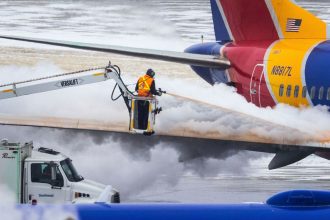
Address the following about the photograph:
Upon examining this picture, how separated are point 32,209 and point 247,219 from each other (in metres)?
2.54

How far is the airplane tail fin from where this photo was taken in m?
28.3

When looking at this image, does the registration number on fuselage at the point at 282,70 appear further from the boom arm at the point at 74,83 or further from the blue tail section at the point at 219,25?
the boom arm at the point at 74,83

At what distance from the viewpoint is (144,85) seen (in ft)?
83.1

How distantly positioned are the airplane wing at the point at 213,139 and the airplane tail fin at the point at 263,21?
474 cm

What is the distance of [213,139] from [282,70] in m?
4.06

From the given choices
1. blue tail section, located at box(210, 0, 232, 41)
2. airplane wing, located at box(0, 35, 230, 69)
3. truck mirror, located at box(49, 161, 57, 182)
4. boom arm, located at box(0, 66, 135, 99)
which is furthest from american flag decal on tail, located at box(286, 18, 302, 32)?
truck mirror, located at box(49, 161, 57, 182)

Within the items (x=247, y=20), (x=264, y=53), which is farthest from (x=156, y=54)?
(x=247, y=20)

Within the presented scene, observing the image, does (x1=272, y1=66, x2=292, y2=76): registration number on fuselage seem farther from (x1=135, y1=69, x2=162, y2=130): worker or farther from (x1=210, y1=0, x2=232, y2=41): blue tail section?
(x1=135, y1=69, x2=162, y2=130): worker

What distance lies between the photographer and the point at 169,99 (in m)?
30.2

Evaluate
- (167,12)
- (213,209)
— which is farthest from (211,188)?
(167,12)

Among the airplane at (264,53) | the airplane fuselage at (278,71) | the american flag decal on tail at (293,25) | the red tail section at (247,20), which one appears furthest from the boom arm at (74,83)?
the red tail section at (247,20)

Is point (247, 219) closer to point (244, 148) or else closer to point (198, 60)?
point (244, 148)

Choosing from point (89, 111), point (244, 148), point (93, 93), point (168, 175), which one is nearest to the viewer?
point (244, 148)

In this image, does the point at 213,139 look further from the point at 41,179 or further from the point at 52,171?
the point at 41,179
